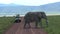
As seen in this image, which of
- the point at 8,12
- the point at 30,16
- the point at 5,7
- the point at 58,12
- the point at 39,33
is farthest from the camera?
the point at 58,12

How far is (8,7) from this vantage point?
4775cm

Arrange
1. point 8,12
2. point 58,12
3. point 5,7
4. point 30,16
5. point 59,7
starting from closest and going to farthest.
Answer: point 30,16 → point 8,12 → point 5,7 → point 58,12 → point 59,7

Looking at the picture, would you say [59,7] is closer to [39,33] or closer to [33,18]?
[33,18]

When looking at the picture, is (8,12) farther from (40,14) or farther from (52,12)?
(40,14)

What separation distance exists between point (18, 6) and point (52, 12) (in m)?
8.11

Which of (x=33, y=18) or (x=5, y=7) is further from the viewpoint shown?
(x=5, y=7)

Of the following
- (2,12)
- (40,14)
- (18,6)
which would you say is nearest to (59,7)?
(18,6)

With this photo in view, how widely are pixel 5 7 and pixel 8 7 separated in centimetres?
59

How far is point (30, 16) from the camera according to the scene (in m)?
16.6

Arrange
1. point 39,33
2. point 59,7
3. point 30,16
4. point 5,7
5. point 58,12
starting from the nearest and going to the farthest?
1. point 39,33
2. point 30,16
3. point 5,7
4. point 58,12
5. point 59,7

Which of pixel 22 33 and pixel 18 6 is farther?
pixel 18 6

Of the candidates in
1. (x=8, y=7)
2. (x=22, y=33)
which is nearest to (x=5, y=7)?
(x=8, y=7)

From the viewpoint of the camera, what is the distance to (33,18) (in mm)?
16703

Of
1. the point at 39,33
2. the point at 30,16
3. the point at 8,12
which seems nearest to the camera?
the point at 39,33
